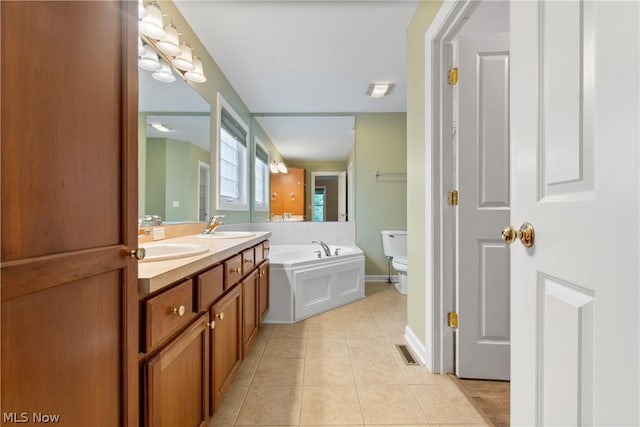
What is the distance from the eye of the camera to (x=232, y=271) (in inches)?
59.9

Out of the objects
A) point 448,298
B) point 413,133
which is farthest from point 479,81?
point 448,298

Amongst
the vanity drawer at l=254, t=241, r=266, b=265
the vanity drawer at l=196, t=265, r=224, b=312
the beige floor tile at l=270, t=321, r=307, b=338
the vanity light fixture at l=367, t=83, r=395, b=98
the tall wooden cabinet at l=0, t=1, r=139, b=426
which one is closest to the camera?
the tall wooden cabinet at l=0, t=1, r=139, b=426

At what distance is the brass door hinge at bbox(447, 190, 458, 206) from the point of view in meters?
1.69

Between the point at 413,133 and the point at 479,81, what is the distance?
545 millimetres

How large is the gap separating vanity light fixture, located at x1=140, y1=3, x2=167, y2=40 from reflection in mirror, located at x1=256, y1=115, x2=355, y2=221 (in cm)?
232

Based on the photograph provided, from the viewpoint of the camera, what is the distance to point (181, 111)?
2000mm

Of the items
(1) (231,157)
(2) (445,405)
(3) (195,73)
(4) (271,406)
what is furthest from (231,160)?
(2) (445,405)

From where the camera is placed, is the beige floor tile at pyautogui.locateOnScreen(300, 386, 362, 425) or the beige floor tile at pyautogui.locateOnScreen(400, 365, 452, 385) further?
the beige floor tile at pyautogui.locateOnScreen(400, 365, 452, 385)

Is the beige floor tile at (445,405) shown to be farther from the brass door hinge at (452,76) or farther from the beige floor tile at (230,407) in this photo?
the brass door hinge at (452,76)

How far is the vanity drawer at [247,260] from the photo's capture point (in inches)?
69.9

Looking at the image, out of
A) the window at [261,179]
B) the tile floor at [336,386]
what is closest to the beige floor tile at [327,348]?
the tile floor at [336,386]

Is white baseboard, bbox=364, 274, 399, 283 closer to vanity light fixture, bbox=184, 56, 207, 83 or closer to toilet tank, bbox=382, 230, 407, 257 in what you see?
toilet tank, bbox=382, 230, 407, 257

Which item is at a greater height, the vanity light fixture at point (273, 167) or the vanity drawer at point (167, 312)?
the vanity light fixture at point (273, 167)

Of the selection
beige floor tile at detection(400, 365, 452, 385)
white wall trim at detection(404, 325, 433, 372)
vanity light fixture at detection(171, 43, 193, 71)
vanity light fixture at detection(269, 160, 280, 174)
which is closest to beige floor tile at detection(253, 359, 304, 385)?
beige floor tile at detection(400, 365, 452, 385)
